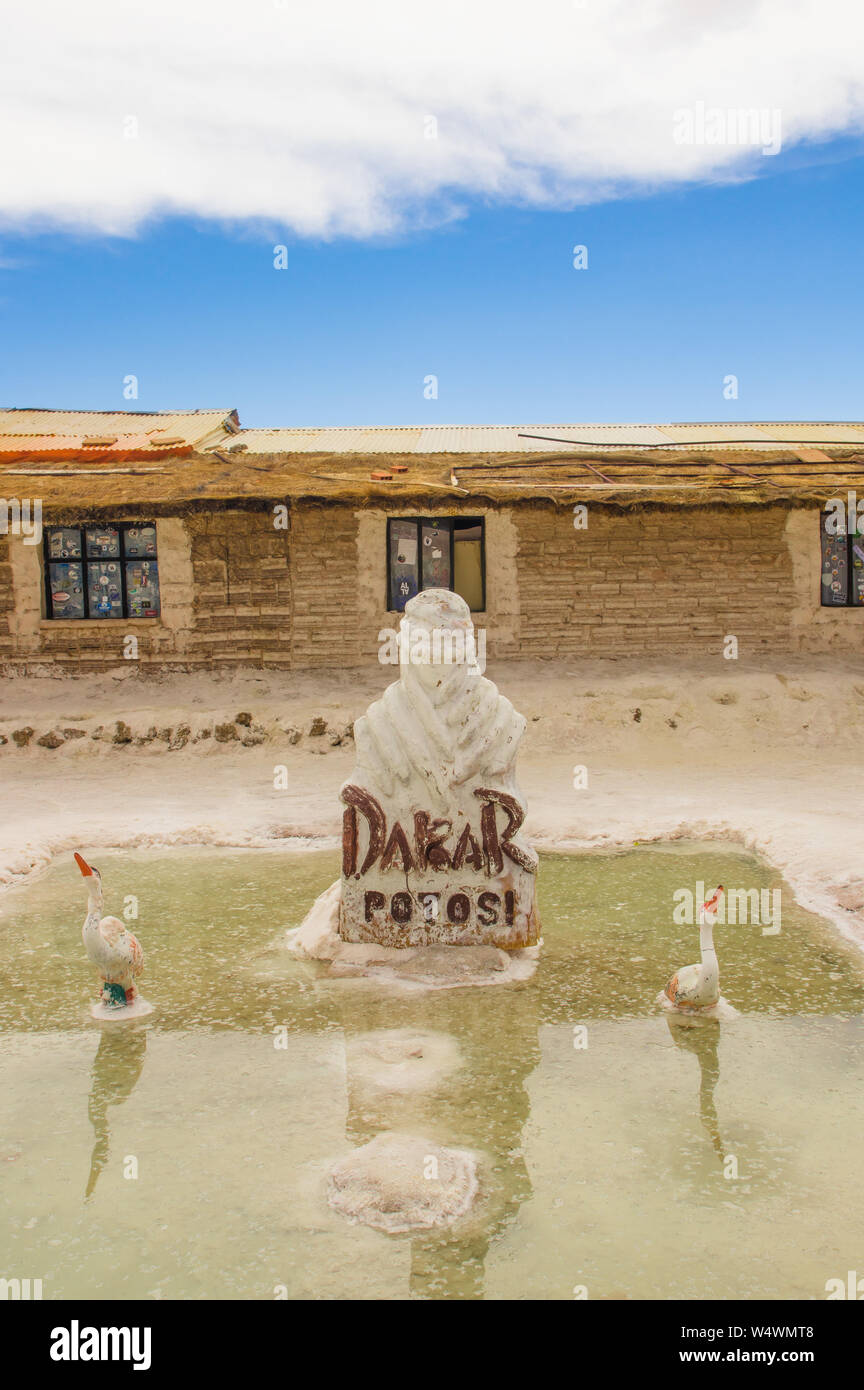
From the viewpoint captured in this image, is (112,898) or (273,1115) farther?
(112,898)

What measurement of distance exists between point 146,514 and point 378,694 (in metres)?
3.48

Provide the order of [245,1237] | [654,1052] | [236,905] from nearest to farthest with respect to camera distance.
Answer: [245,1237] → [654,1052] → [236,905]

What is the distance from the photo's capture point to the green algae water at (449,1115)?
10.9 ft

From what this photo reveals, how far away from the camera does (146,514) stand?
12.6 m

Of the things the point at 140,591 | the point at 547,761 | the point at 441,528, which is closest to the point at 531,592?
the point at 441,528

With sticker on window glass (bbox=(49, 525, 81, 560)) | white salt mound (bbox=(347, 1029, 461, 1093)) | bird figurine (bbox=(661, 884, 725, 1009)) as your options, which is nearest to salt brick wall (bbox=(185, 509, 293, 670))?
sticker on window glass (bbox=(49, 525, 81, 560))

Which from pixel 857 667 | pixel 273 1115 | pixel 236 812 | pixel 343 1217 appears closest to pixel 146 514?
pixel 236 812

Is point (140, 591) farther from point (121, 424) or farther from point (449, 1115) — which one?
point (449, 1115)

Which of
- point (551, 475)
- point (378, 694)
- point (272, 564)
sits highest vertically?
point (551, 475)

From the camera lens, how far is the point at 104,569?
13.0 metres

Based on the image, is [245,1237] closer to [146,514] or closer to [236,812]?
[236,812]

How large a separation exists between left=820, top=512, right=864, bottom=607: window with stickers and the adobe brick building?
0.08ft

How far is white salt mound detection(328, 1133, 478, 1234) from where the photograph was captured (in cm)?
353

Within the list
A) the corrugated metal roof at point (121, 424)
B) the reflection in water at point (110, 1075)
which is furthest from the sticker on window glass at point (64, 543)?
the reflection in water at point (110, 1075)
